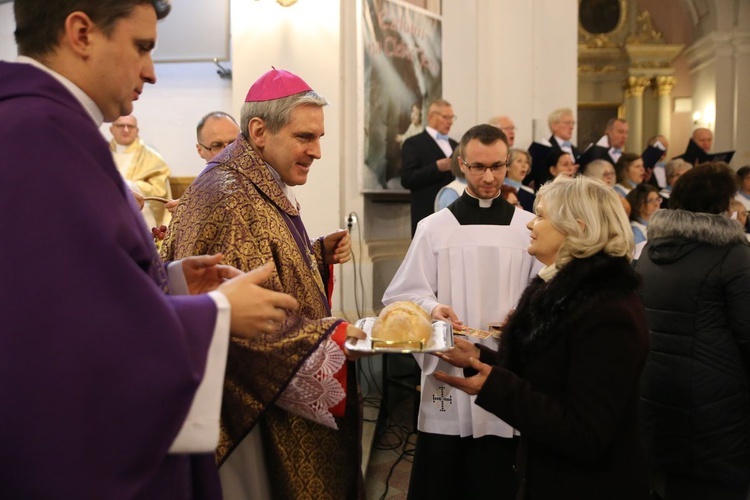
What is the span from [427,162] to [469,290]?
11.3 feet

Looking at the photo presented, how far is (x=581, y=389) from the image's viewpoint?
2.18m

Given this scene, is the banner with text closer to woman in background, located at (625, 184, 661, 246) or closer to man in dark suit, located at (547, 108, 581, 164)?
man in dark suit, located at (547, 108, 581, 164)

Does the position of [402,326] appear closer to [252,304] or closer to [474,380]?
[474,380]

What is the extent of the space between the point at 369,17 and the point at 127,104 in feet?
18.5

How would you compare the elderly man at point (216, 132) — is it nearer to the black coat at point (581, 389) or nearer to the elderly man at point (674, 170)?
the black coat at point (581, 389)

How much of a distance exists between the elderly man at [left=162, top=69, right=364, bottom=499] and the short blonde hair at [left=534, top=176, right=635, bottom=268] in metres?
0.80

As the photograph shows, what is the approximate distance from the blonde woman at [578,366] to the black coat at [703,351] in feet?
4.63

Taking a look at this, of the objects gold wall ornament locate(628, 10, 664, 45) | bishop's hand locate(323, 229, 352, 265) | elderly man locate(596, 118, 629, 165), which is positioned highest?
gold wall ornament locate(628, 10, 664, 45)

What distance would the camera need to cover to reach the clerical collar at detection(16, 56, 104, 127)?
4.80ft

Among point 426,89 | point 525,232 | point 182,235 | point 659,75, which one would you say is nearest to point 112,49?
point 182,235

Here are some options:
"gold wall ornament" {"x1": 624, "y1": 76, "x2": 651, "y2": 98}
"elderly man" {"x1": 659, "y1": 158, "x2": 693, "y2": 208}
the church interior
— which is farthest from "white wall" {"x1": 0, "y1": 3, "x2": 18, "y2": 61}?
"gold wall ornament" {"x1": 624, "y1": 76, "x2": 651, "y2": 98}

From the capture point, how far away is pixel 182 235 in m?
2.37

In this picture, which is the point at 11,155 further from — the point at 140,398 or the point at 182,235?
the point at 182,235

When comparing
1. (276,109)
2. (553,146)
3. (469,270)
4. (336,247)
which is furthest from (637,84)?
(276,109)
